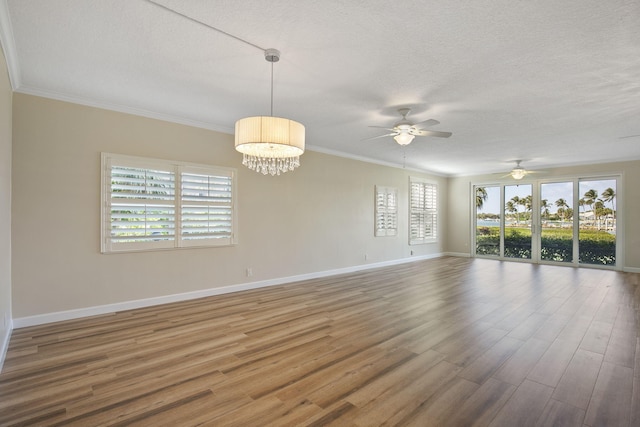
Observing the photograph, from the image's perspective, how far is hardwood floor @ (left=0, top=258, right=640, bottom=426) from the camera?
2.01m

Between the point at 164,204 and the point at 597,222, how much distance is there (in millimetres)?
9871

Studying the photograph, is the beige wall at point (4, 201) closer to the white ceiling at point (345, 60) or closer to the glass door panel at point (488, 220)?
the white ceiling at point (345, 60)

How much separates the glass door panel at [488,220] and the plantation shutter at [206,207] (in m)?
8.06

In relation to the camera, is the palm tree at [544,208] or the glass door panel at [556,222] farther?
the palm tree at [544,208]

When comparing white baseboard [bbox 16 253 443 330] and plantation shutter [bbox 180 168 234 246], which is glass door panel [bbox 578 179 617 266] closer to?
white baseboard [bbox 16 253 443 330]

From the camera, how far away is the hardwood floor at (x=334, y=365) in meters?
2.01

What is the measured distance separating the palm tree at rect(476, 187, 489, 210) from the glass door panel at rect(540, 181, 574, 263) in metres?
1.47

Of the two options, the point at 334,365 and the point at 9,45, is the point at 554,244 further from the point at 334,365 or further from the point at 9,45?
the point at 9,45

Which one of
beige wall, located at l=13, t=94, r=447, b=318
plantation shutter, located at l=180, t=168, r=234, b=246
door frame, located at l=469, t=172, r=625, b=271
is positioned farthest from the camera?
door frame, located at l=469, t=172, r=625, b=271

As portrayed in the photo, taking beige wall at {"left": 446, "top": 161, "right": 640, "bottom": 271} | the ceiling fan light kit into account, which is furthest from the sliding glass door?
the ceiling fan light kit

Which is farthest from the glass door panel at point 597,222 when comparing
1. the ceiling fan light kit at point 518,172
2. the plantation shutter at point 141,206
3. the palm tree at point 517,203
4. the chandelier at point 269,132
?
the plantation shutter at point 141,206

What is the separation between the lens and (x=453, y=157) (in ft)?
23.9

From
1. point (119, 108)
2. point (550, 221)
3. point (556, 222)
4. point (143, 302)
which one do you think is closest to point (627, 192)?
point (556, 222)

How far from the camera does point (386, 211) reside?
802cm
